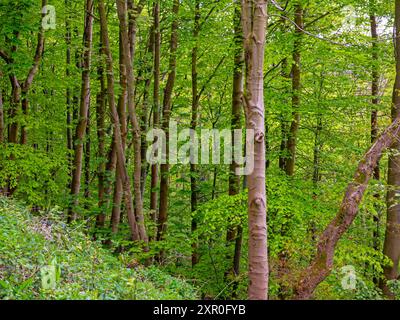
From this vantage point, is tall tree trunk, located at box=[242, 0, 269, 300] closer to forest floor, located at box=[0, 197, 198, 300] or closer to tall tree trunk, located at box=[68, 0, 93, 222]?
forest floor, located at box=[0, 197, 198, 300]

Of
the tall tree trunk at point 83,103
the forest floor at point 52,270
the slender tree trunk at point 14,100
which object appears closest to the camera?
the forest floor at point 52,270

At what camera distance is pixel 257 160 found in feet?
15.0

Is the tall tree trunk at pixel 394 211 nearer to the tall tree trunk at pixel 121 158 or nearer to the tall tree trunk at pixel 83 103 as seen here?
the tall tree trunk at pixel 121 158

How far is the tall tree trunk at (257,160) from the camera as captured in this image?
4.55 meters

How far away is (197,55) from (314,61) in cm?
394

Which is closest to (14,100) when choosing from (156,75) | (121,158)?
(156,75)

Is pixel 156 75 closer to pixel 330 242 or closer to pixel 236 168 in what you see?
pixel 236 168
